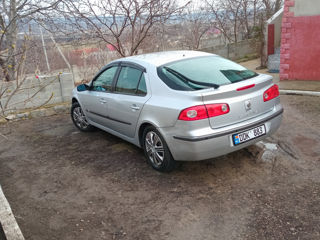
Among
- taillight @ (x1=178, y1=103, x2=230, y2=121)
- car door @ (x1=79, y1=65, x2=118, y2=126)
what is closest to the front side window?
car door @ (x1=79, y1=65, x2=118, y2=126)

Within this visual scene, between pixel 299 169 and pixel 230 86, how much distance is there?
1.46 m

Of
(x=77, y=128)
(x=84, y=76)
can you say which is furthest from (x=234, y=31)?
(x=77, y=128)

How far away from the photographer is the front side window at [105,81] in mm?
5025

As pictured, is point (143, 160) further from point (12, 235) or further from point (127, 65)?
point (12, 235)

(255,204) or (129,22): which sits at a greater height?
(129,22)

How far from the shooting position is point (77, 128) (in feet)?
21.8

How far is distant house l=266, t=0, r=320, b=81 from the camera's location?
8.75 metres

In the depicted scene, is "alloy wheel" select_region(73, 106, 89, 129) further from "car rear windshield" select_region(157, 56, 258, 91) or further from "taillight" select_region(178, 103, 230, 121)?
"taillight" select_region(178, 103, 230, 121)

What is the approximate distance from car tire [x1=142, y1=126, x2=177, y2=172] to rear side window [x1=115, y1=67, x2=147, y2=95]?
0.59 metres

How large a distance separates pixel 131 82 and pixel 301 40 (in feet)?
22.3

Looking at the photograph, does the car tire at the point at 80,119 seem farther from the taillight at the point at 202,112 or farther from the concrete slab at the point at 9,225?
the concrete slab at the point at 9,225

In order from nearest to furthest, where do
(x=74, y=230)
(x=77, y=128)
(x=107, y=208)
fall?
(x=74, y=230)
(x=107, y=208)
(x=77, y=128)

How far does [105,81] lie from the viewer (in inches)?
204

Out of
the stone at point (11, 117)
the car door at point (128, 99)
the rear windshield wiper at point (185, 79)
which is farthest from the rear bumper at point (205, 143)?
the stone at point (11, 117)
